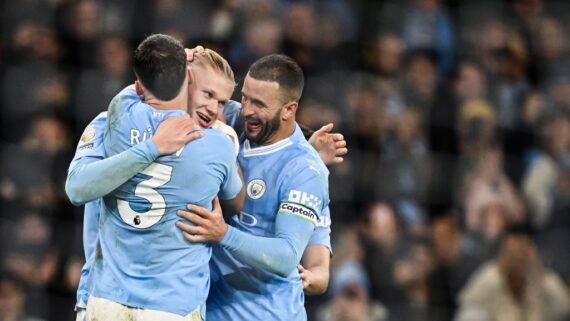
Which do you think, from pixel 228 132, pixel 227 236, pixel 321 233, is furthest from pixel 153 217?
pixel 321 233

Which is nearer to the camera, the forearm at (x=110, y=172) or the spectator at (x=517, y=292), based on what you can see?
the forearm at (x=110, y=172)

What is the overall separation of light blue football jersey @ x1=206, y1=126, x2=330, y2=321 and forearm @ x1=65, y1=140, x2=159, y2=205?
0.57m

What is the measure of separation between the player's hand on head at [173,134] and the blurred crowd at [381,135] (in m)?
2.63

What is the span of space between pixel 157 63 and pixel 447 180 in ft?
11.5

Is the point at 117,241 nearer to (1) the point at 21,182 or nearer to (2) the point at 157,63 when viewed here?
(2) the point at 157,63

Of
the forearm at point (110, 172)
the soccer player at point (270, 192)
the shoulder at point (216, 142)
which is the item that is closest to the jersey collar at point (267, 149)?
the soccer player at point (270, 192)

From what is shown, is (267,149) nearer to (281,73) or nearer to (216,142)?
(281,73)

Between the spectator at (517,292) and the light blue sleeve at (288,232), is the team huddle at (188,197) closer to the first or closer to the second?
the light blue sleeve at (288,232)

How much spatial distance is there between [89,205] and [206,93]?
0.64m

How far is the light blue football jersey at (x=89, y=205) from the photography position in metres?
3.40

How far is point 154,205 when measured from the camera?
11.0ft

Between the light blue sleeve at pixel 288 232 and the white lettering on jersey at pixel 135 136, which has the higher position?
the white lettering on jersey at pixel 135 136

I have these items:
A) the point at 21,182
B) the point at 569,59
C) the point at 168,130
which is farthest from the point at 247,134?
the point at 569,59

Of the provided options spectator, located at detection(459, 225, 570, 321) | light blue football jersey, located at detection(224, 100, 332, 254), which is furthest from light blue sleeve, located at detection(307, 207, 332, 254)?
spectator, located at detection(459, 225, 570, 321)
